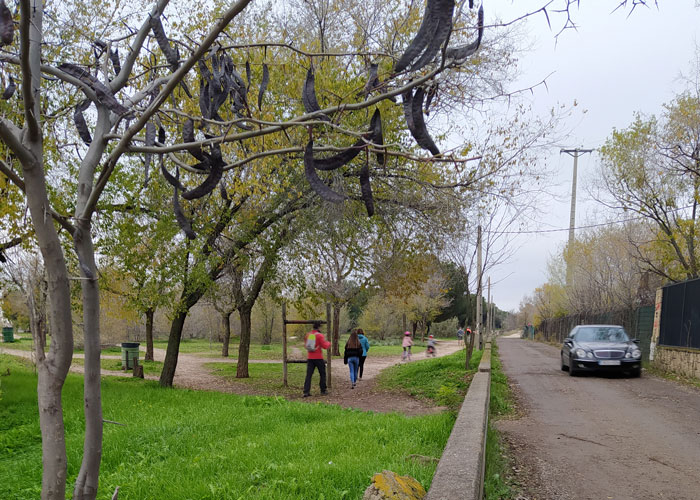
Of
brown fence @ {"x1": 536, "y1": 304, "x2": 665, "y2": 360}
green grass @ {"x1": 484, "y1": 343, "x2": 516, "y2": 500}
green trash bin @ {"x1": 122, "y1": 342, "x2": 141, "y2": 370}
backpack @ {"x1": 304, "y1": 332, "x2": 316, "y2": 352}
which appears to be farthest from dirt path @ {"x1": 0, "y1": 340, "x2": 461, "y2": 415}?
brown fence @ {"x1": 536, "y1": 304, "x2": 665, "y2": 360}

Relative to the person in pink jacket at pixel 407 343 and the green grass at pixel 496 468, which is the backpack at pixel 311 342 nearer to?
the green grass at pixel 496 468

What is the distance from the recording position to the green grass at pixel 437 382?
10883mm

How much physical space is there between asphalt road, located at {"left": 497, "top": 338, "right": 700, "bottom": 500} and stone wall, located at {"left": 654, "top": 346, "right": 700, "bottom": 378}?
6.04 ft

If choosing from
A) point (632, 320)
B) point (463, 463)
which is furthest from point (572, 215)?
point (463, 463)

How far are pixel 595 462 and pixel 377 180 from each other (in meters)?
6.50

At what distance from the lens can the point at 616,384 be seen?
13.6 metres

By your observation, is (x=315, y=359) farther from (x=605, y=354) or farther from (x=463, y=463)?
(x=463, y=463)

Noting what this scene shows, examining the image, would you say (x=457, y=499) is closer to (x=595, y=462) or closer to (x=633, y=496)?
(x=633, y=496)

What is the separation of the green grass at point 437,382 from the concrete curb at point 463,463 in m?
3.72

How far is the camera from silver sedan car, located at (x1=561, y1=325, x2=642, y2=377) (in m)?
14.8

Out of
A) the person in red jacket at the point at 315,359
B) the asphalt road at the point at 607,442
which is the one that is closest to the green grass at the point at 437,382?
the asphalt road at the point at 607,442

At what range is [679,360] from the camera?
1524cm

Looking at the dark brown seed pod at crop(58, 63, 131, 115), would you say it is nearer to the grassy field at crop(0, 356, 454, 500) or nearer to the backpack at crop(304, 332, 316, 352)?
the grassy field at crop(0, 356, 454, 500)

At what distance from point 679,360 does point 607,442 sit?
32.4 ft
